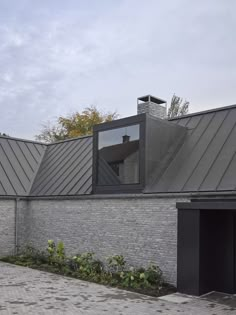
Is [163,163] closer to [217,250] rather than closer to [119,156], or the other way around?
[119,156]

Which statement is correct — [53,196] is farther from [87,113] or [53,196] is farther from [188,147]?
[87,113]

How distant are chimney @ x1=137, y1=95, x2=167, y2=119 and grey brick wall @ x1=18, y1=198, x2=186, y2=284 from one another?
159 inches

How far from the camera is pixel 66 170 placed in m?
16.8

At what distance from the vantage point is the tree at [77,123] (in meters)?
36.2

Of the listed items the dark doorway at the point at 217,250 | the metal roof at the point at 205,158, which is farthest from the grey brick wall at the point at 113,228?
the dark doorway at the point at 217,250

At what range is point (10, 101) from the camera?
27.2 metres

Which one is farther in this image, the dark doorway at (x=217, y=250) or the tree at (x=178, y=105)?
the tree at (x=178, y=105)

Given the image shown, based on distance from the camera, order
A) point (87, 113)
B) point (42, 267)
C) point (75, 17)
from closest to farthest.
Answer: point (75, 17), point (42, 267), point (87, 113)

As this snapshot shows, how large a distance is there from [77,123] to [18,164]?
1893cm

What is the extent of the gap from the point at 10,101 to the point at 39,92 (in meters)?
1.96

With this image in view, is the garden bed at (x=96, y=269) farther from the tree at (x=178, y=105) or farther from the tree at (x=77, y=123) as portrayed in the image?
the tree at (x=178, y=105)

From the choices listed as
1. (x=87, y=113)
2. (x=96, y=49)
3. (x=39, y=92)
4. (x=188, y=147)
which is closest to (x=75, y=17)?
(x=96, y=49)

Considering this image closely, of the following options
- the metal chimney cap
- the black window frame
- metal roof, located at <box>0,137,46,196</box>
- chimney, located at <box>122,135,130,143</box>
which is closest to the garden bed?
the black window frame

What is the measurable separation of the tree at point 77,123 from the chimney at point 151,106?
65.2ft
